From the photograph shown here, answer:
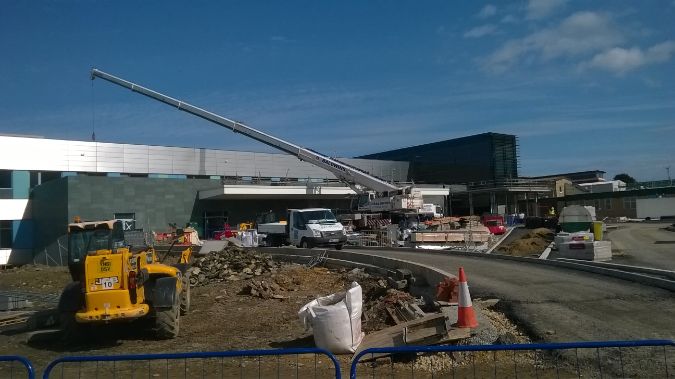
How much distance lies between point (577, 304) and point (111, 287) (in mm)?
8670

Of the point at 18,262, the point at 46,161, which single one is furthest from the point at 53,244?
the point at 46,161

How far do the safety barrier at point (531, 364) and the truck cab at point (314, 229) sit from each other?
20.5m

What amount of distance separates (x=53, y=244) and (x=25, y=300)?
27938 mm

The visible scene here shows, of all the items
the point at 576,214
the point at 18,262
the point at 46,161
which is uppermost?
the point at 46,161

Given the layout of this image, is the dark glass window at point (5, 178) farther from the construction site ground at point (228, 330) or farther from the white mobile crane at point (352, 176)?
the construction site ground at point (228, 330)

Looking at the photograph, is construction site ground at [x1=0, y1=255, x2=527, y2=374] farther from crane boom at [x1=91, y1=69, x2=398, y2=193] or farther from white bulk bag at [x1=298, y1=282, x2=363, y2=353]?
crane boom at [x1=91, y1=69, x2=398, y2=193]

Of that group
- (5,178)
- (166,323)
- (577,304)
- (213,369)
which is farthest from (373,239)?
(5,178)

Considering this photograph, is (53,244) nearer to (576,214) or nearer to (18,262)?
(18,262)

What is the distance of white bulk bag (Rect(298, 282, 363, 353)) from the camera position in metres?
8.66

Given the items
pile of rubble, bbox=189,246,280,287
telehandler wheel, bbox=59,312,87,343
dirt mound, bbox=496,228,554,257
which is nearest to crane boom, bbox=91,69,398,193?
dirt mound, bbox=496,228,554,257

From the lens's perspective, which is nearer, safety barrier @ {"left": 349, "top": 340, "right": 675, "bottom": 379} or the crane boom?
safety barrier @ {"left": 349, "top": 340, "right": 675, "bottom": 379}

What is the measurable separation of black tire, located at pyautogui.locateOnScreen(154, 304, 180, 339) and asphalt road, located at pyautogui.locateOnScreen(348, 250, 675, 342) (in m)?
6.22

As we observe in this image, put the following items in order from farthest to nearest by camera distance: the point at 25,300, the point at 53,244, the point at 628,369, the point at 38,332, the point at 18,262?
1. the point at 18,262
2. the point at 53,244
3. the point at 25,300
4. the point at 38,332
5. the point at 628,369

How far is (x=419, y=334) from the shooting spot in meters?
8.31
